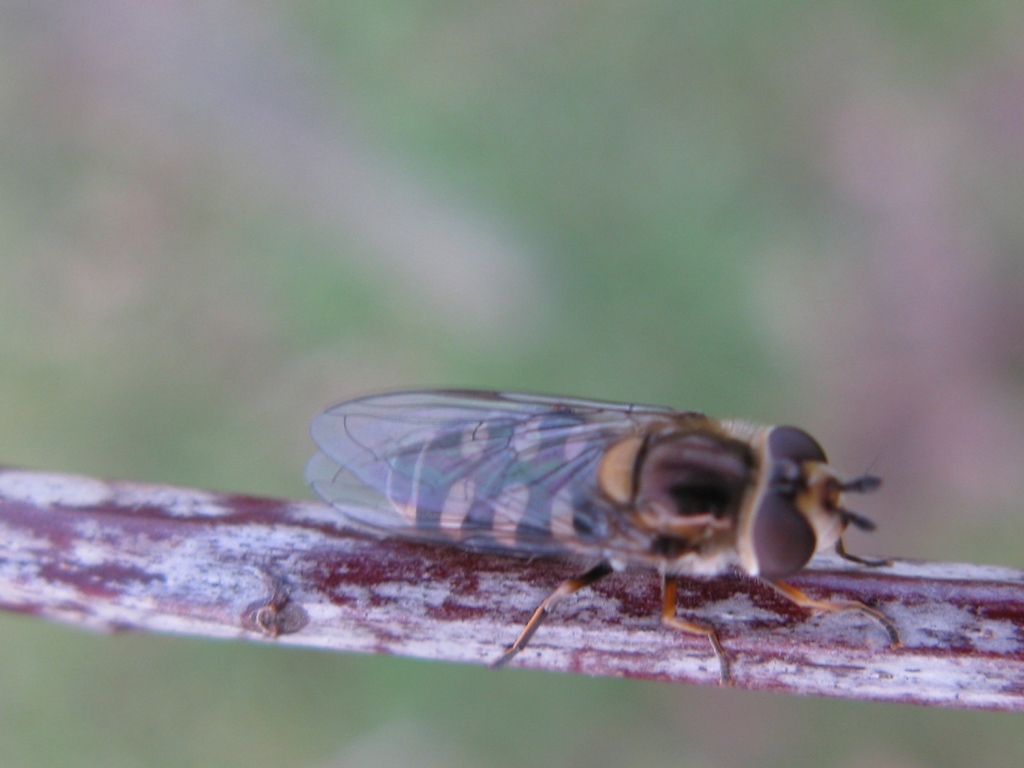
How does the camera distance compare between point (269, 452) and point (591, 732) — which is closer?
point (591, 732)

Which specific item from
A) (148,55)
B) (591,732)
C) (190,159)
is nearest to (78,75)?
(148,55)

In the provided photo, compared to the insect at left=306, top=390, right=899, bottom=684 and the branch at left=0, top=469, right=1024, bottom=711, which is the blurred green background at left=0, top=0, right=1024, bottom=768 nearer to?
the insect at left=306, top=390, right=899, bottom=684

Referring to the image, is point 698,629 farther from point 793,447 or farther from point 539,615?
point 793,447

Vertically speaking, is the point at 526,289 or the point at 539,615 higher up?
the point at 526,289

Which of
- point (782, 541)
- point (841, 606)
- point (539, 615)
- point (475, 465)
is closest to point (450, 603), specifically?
point (539, 615)

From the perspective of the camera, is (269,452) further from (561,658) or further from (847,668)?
(847,668)

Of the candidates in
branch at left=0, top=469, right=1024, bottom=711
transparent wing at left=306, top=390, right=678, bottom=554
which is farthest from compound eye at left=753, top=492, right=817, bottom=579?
transparent wing at left=306, top=390, right=678, bottom=554

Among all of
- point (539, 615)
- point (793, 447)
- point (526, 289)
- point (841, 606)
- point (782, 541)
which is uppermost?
point (526, 289)

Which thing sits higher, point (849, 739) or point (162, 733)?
point (849, 739)
